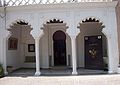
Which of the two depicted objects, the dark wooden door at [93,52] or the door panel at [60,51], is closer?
the dark wooden door at [93,52]

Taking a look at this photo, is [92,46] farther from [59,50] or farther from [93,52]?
[59,50]

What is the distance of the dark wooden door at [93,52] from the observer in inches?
591

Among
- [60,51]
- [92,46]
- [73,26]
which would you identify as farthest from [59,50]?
[73,26]

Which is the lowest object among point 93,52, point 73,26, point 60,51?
point 93,52

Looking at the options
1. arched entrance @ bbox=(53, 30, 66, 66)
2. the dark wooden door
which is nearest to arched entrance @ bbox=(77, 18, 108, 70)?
the dark wooden door

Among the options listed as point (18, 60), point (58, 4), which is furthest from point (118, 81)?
point (18, 60)

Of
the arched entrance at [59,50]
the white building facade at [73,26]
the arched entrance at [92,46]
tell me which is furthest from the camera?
the arched entrance at [59,50]

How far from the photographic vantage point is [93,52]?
50.2 feet

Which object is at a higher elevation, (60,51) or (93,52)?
(60,51)

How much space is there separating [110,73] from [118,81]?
2.18 metres

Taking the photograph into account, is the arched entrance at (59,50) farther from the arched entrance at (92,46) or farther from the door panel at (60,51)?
the arched entrance at (92,46)

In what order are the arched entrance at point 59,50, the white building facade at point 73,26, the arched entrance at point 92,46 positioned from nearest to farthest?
the white building facade at point 73,26 → the arched entrance at point 92,46 → the arched entrance at point 59,50

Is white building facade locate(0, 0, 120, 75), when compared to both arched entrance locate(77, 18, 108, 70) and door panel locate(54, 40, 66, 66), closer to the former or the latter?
arched entrance locate(77, 18, 108, 70)

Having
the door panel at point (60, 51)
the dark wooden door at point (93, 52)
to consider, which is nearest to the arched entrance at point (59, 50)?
the door panel at point (60, 51)
